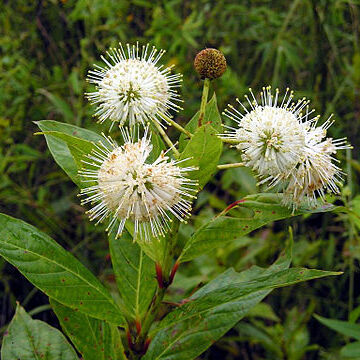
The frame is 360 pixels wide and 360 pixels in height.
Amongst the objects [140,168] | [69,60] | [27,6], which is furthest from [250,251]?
[27,6]

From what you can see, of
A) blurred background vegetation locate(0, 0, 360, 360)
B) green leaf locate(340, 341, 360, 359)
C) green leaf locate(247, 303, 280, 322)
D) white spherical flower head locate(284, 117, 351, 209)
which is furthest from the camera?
blurred background vegetation locate(0, 0, 360, 360)

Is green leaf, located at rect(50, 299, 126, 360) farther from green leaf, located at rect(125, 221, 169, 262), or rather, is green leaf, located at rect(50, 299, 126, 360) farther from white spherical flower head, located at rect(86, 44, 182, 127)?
white spherical flower head, located at rect(86, 44, 182, 127)

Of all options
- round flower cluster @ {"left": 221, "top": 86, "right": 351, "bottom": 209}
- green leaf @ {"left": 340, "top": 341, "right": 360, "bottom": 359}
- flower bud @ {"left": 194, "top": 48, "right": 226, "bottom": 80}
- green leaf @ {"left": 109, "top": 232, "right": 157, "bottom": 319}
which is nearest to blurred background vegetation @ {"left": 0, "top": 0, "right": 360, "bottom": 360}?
green leaf @ {"left": 340, "top": 341, "right": 360, "bottom": 359}

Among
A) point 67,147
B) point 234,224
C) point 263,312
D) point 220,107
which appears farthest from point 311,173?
point 220,107

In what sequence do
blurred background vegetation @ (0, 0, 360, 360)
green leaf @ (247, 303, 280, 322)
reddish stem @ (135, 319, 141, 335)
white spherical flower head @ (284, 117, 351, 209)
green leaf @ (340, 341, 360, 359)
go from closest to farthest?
white spherical flower head @ (284, 117, 351, 209) < reddish stem @ (135, 319, 141, 335) < green leaf @ (340, 341, 360, 359) < green leaf @ (247, 303, 280, 322) < blurred background vegetation @ (0, 0, 360, 360)

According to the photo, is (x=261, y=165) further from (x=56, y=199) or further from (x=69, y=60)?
(x=69, y=60)
